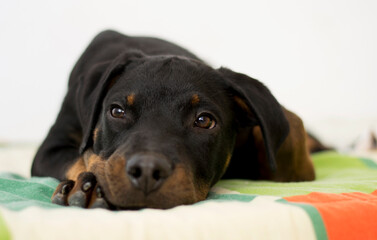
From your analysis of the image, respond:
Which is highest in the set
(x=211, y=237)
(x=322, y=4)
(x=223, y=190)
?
(x=322, y=4)

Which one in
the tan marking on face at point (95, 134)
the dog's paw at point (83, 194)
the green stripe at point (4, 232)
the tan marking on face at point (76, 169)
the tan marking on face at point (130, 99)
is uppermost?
the tan marking on face at point (130, 99)

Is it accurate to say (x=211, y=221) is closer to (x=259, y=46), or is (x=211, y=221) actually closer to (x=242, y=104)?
(x=242, y=104)

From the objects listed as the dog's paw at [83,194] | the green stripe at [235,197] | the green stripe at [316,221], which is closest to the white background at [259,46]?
the green stripe at [235,197]

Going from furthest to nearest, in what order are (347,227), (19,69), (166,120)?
(19,69), (166,120), (347,227)

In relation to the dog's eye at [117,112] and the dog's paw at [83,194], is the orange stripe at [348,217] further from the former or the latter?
the dog's eye at [117,112]

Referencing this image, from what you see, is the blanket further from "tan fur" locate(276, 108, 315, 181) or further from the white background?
the white background

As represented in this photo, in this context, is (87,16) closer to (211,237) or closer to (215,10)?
(215,10)

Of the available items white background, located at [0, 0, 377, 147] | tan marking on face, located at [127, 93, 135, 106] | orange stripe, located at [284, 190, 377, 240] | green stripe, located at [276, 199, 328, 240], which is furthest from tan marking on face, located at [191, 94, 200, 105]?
white background, located at [0, 0, 377, 147]

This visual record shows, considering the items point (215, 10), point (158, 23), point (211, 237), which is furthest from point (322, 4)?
point (211, 237)
